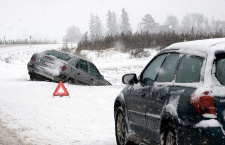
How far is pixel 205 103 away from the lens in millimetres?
4645

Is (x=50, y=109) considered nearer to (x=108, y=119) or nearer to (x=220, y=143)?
(x=108, y=119)

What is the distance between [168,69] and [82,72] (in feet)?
48.8

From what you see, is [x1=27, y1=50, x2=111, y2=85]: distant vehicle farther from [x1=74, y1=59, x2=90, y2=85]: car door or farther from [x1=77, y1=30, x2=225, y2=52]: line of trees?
[x1=77, y1=30, x2=225, y2=52]: line of trees

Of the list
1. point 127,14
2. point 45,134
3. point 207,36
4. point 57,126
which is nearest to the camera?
point 45,134

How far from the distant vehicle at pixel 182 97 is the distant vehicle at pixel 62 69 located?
13071 mm

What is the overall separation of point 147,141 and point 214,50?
2.02 m

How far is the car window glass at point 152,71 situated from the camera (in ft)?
21.6

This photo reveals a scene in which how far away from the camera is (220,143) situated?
15.1 feet

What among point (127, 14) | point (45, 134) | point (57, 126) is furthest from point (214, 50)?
point (127, 14)

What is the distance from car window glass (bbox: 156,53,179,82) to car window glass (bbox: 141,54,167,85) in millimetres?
→ 227

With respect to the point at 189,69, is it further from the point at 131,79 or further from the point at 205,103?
the point at 131,79

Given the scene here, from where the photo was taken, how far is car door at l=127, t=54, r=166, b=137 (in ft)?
21.5

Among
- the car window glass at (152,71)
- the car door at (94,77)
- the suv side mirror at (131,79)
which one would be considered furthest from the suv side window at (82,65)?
the car window glass at (152,71)

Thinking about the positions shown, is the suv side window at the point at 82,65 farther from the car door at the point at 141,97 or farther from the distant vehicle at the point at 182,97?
the distant vehicle at the point at 182,97
